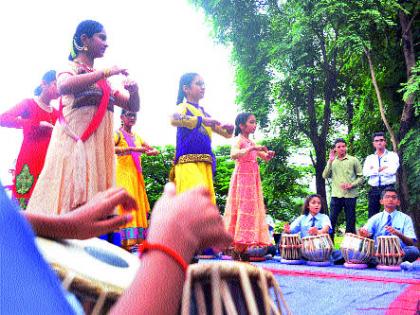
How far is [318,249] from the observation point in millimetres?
4766

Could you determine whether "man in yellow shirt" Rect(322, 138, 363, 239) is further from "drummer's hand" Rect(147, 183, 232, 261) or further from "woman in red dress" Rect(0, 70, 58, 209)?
"drummer's hand" Rect(147, 183, 232, 261)

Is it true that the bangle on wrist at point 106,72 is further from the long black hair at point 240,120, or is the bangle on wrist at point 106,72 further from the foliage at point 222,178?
the foliage at point 222,178

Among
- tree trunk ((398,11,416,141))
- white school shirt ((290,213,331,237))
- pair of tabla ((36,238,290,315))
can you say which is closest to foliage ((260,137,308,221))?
tree trunk ((398,11,416,141))

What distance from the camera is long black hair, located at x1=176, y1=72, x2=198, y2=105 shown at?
3.84 meters

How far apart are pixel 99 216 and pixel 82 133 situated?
5.62ft

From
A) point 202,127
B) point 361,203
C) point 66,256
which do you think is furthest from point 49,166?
point 361,203

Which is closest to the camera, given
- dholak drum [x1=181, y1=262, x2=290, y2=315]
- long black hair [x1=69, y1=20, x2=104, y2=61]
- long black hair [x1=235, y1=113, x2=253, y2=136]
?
dholak drum [x1=181, y1=262, x2=290, y2=315]

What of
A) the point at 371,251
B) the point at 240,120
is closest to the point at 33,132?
the point at 240,120

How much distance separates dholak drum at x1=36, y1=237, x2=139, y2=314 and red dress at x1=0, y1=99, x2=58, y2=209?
264 cm

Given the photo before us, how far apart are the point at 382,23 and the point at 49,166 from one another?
7.14 metres

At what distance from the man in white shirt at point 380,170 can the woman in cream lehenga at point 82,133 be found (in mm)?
3558

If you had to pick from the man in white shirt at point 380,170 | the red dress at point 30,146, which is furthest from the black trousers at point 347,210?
the red dress at point 30,146

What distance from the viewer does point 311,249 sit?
4801 millimetres

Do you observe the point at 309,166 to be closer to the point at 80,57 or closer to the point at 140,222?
the point at 140,222
